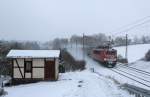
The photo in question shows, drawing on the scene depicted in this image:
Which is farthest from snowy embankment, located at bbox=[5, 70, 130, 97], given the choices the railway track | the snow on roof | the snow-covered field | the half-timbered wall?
the snow on roof

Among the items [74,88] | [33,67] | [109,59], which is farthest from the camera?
[109,59]

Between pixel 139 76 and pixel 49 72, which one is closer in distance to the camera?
pixel 49 72

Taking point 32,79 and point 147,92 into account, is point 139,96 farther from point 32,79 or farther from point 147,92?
point 32,79

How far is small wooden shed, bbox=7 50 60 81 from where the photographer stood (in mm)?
38250

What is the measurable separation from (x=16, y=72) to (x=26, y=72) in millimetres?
1150

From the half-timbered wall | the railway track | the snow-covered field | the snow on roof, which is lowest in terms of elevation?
the railway track

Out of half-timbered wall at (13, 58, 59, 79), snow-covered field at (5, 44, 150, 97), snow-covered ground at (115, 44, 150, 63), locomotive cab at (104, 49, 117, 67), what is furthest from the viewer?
snow-covered ground at (115, 44, 150, 63)

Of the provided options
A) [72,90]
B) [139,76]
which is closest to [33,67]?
[72,90]

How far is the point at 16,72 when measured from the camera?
38312 mm

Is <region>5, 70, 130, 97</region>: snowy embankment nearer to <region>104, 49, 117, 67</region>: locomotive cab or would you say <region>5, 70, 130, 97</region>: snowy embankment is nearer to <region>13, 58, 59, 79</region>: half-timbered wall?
<region>13, 58, 59, 79</region>: half-timbered wall

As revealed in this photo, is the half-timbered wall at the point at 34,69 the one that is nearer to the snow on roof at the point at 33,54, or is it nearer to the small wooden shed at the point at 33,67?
the small wooden shed at the point at 33,67

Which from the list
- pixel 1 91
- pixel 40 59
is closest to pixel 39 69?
pixel 40 59

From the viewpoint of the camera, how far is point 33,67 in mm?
Answer: 38250

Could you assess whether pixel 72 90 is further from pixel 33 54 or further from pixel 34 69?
pixel 33 54
